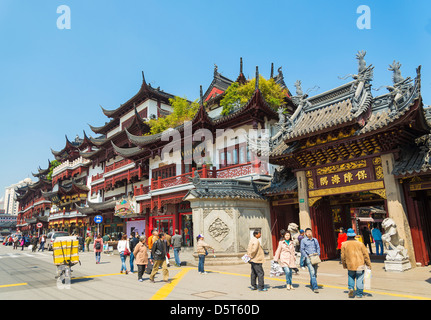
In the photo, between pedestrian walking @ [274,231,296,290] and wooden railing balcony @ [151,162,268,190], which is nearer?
pedestrian walking @ [274,231,296,290]

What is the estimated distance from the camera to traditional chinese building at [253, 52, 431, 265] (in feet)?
35.7

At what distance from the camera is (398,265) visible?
1012 centimetres

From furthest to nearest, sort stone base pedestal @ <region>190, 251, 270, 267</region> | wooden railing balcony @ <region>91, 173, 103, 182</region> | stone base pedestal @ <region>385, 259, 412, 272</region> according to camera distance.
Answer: wooden railing balcony @ <region>91, 173, 103, 182</region> → stone base pedestal @ <region>190, 251, 270, 267</region> → stone base pedestal @ <region>385, 259, 412, 272</region>

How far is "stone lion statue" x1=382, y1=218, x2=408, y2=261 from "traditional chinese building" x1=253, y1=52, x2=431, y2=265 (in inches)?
12.4

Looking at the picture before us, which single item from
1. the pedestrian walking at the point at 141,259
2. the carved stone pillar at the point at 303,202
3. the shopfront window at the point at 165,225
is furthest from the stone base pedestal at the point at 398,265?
the shopfront window at the point at 165,225

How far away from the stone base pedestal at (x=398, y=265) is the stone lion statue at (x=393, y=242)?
0.13 metres

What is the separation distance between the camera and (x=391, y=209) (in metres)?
11.2

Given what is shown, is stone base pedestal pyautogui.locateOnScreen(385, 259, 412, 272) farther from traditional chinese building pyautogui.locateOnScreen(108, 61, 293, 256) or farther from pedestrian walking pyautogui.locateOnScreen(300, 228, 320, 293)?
traditional chinese building pyautogui.locateOnScreen(108, 61, 293, 256)

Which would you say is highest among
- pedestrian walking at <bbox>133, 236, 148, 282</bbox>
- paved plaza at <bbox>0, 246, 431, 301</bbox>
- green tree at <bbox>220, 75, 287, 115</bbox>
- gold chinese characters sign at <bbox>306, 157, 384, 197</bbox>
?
green tree at <bbox>220, 75, 287, 115</bbox>

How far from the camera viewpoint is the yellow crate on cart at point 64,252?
10266 mm

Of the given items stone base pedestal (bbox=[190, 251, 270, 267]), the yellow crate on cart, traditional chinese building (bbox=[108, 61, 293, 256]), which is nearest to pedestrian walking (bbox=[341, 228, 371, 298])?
stone base pedestal (bbox=[190, 251, 270, 267])

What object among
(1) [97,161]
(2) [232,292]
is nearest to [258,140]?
(2) [232,292]

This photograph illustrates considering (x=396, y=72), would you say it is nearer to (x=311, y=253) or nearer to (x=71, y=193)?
(x=311, y=253)

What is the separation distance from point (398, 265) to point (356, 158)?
13.8ft
